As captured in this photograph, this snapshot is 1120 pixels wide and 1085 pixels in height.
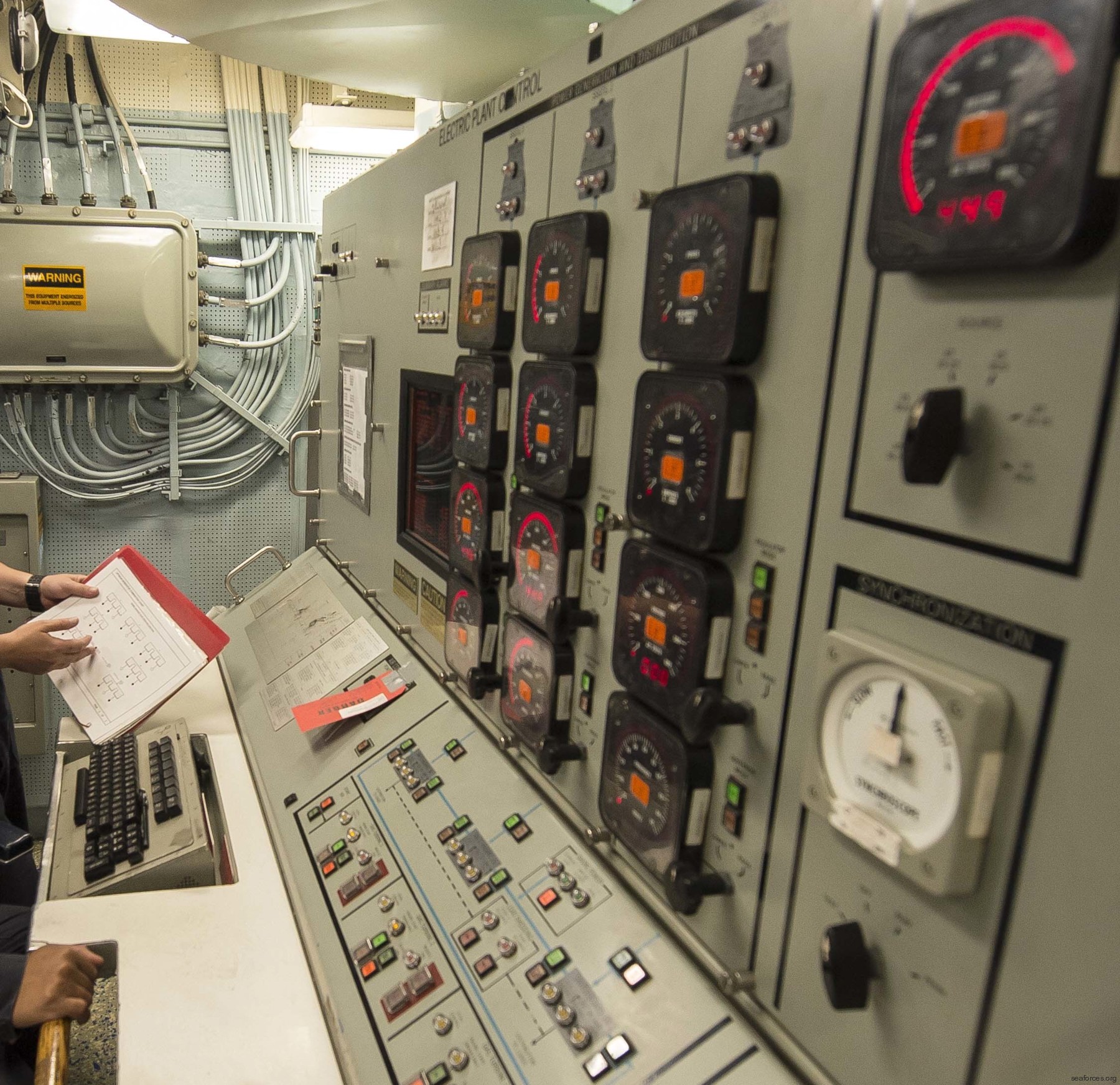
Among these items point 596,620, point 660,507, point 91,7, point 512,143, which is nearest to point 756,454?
point 660,507

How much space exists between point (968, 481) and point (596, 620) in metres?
0.62

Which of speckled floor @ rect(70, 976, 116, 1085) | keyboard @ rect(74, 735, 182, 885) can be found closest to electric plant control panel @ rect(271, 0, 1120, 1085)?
keyboard @ rect(74, 735, 182, 885)

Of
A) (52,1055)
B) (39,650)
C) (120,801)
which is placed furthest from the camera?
(39,650)

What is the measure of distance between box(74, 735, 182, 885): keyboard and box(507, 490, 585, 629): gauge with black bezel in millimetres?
813

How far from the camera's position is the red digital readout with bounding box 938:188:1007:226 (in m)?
0.63

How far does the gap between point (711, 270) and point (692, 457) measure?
193 mm

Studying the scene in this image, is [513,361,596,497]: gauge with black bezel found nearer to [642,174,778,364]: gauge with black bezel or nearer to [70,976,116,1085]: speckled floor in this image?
[642,174,778,364]: gauge with black bezel

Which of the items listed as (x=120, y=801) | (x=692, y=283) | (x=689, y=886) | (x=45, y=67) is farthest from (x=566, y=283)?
(x=45, y=67)

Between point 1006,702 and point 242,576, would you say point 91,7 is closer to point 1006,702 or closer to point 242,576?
point 242,576

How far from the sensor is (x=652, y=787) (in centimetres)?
106

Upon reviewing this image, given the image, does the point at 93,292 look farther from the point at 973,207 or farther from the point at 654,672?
the point at 973,207

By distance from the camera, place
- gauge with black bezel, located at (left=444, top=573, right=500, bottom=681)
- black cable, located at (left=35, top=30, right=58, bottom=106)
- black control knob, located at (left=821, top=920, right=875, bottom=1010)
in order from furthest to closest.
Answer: black cable, located at (left=35, top=30, right=58, bottom=106)
gauge with black bezel, located at (left=444, top=573, right=500, bottom=681)
black control knob, located at (left=821, top=920, right=875, bottom=1010)

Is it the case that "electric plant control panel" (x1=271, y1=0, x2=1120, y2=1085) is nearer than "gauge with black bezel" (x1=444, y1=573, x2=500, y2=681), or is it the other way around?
"electric plant control panel" (x1=271, y1=0, x2=1120, y2=1085)

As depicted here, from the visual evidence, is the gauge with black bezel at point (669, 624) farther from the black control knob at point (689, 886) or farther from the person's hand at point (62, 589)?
the person's hand at point (62, 589)
